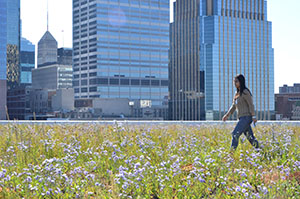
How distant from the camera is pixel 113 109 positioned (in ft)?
485

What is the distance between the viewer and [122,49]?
162 meters

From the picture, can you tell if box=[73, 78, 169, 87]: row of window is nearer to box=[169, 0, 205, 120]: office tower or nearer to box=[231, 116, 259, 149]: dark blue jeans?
box=[169, 0, 205, 120]: office tower

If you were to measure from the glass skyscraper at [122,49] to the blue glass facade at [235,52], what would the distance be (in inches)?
683

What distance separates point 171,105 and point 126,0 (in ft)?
155

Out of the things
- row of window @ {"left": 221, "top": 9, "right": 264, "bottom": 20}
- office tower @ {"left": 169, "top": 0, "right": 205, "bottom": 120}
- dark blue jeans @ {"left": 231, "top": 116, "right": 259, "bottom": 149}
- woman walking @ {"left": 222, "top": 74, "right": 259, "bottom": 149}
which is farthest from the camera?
row of window @ {"left": 221, "top": 9, "right": 264, "bottom": 20}

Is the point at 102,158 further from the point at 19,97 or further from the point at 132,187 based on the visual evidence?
the point at 19,97

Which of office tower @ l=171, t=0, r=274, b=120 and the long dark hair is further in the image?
office tower @ l=171, t=0, r=274, b=120

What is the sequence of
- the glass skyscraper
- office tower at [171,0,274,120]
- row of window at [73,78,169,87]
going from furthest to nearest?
office tower at [171,0,274,120], the glass skyscraper, row of window at [73,78,169,87]

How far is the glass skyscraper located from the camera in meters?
155

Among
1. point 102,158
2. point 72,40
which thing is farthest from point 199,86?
point 102,158

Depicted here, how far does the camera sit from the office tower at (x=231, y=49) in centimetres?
16525

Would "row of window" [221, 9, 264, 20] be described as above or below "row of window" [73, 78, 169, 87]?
above

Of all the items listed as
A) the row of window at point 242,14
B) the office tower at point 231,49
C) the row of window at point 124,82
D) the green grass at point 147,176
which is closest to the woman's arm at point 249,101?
the green grass at point 147,176

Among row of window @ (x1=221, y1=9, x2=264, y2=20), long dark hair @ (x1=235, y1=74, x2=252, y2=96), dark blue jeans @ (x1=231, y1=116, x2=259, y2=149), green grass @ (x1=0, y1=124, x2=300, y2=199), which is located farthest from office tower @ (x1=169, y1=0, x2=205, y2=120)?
green grass @ (x1=0, y1=124, x2=300, y2=199)
